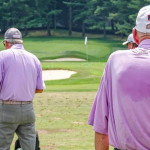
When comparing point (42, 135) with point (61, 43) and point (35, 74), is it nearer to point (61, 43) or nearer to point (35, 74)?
point (35, 74)

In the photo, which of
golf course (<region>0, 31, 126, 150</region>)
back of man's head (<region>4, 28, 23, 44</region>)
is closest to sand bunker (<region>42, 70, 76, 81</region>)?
golf course (<region>0, 31, 126, 150</region>)

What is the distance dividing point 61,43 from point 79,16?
54.5 ft

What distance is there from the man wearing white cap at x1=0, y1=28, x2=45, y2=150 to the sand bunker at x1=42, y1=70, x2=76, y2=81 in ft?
73.1

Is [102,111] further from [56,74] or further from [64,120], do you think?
[56,74]

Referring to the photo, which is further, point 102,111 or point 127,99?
point 102,111

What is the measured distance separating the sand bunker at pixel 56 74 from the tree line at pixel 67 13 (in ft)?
134

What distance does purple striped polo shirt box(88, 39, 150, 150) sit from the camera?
3465 millimetres

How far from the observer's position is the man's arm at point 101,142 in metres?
3.59

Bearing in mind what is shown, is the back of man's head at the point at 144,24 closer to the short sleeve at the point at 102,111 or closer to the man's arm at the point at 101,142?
the short sleeve at the point at 102,111

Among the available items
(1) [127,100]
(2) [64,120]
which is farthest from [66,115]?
Result: (1) [127,100]

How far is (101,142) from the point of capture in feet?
11.9

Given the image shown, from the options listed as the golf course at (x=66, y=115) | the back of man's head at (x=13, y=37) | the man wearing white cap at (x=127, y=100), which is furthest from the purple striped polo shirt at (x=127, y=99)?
the golf course at (x=66, y=115)

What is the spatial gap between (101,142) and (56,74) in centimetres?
2751

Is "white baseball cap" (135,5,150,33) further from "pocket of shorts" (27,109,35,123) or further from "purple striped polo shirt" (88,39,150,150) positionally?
"pocket of shorts" (27,109,35,123)
